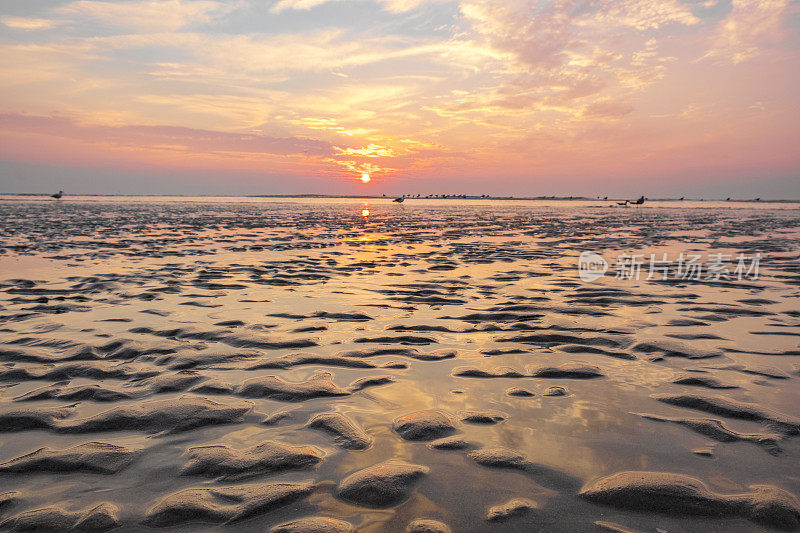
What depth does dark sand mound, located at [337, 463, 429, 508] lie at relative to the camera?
2.54 metres

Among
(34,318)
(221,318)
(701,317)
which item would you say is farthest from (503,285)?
(34,318)

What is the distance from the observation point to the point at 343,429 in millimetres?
3389

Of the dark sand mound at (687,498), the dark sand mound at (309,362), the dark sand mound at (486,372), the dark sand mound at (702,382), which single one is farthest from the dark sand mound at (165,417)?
the dark sand mound at (702,382)

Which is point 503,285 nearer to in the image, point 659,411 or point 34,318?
point 659,411

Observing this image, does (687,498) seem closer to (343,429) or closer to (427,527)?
(427,527)

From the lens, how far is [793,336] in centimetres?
572

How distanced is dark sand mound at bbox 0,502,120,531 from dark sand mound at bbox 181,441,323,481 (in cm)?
47

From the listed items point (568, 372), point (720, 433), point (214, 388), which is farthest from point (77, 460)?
point (720, 433)

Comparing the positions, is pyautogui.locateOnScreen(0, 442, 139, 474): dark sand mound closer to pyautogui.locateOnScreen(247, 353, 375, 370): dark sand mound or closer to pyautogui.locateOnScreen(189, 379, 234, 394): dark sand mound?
pyautogui.locateOnScreen(189, 379, 234, 394): dark sand mound

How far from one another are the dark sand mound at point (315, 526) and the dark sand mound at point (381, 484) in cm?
20

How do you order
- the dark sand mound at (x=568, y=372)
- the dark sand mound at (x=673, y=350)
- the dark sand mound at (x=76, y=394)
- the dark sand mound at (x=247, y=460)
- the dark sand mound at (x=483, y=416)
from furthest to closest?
the dark sand mound at (x=673, y=350) → the dark sand mound at (x=568, y=372) → the dark sand mound at (x=76, y=394) → the dark sand mound at (x=483, y=416) → the dark sand mound at (x=247, y=460)

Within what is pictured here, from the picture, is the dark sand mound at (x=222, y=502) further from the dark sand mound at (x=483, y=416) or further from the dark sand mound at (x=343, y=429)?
the dark sand mound at (x=483, y=416)

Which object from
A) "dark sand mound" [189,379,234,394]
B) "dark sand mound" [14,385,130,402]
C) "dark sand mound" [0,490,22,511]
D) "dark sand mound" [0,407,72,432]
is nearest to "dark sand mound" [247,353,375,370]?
"dark sand mound" [189,379,234,394]

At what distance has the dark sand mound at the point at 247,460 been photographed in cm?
282
